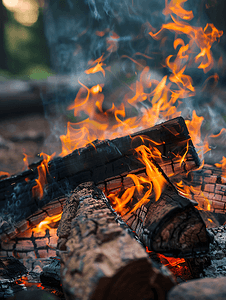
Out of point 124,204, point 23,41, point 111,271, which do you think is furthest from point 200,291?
point 23,41

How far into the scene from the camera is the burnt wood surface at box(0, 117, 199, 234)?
2121 millimetres

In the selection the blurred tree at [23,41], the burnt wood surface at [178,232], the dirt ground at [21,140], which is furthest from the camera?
the dirt ground at [21,140]

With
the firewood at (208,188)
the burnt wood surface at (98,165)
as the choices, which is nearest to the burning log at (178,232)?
the burnt wood surface at (98,165)

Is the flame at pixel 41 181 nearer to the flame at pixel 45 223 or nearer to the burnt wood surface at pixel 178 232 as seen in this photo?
the flame at pixel 45 223

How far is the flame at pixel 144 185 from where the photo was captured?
193 centimetres

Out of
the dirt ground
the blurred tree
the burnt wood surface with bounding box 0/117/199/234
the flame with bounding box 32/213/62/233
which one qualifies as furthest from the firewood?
the blurred tree

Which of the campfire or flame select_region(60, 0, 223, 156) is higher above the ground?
flame select_region(60, 0, 223, 156)

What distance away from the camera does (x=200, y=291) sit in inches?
21.8

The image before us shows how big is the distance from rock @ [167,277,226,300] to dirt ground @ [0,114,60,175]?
17.8ft

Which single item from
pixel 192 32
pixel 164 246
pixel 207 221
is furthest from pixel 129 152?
pixel 192 32

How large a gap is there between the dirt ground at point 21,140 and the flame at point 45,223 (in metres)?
3.08

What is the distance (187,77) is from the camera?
4523 mm

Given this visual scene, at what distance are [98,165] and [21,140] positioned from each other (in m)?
4.52

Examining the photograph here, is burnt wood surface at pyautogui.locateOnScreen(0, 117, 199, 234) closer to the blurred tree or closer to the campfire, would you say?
the campfire
